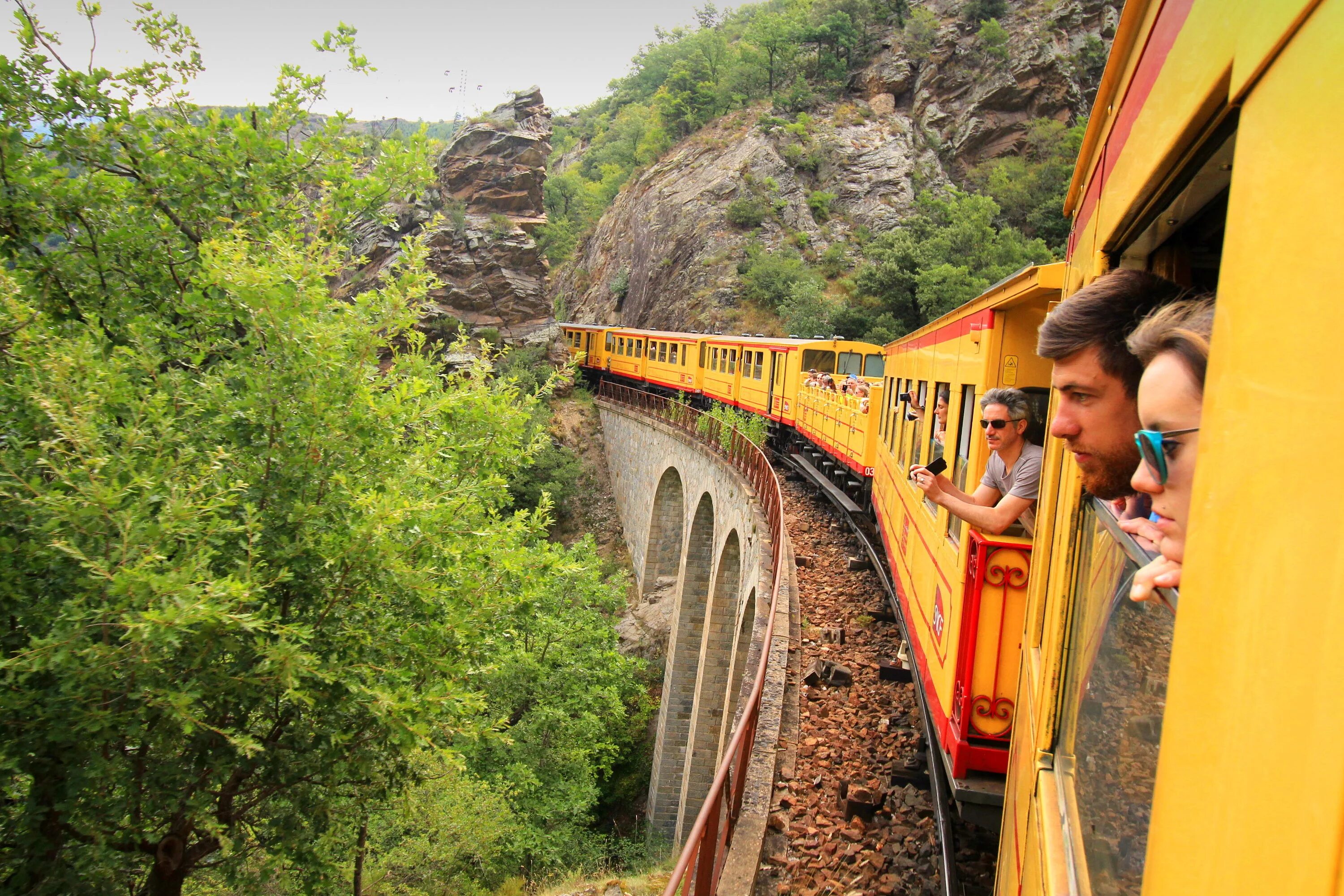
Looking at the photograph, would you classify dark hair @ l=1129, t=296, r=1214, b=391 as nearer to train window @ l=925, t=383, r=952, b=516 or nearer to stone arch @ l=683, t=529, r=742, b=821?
train window @ l=925, t=383, r=952, b=516

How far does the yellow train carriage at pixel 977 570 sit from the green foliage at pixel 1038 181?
108 feet

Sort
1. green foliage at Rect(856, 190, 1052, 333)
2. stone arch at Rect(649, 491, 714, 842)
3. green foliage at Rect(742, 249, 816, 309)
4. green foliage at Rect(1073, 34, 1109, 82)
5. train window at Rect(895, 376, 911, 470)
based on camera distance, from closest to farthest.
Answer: train window at Rect(895, 376, 911, 470), stone arch at Rect(649, 491, 714, 842), green foliage at Rect(856, 190, 1052, 333), green foliage at Rect(742, 249, 816, 309), green foliage at Rect(1073, 34, 1109, 82)

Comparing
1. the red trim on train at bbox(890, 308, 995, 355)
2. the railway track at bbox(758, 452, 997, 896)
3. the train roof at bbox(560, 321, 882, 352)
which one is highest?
the train roof at bbox(560, 321, 882, 352)

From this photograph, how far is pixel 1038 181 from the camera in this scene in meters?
36.6

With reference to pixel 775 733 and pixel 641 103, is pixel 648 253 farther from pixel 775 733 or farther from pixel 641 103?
pixel 775 733

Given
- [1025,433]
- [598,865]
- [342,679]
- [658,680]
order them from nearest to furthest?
[1025,433] → [342,679] → [598,865] → [658,680]

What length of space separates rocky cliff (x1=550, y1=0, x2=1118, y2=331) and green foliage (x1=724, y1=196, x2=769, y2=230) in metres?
0.36

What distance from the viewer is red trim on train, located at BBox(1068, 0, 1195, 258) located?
1.43m

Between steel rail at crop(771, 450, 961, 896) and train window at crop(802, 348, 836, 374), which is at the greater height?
train window at crop(802, 348, 836, 374)

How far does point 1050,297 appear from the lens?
12.6 ft

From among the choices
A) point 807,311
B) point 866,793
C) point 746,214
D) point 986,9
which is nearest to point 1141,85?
point 866,793

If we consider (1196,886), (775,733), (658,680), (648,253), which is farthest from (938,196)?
(1196,886)

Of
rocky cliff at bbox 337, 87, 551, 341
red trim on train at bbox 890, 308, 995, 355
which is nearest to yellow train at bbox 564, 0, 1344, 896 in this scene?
red trim on train at bbox 890, 308, 995, 355

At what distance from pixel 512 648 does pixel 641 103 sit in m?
65.9
